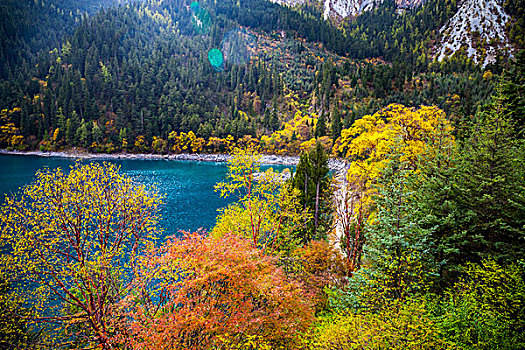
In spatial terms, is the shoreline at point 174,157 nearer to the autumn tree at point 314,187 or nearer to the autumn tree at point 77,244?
the autumn tree at point 314,187

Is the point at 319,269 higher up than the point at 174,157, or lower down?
lower down

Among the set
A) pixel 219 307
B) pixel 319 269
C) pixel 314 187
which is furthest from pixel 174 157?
pixel 219 307

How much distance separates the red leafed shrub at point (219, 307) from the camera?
10.1m

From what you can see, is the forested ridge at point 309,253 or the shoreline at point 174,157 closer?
the forested ridge at point 309,253

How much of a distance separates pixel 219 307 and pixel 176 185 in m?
60.8

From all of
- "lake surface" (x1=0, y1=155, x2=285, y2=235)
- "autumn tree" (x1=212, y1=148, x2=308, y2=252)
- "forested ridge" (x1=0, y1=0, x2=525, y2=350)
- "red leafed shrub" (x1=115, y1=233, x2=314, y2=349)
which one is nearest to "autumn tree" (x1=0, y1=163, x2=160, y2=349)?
"forested ridge" (x1=0, y1=0, x2=525, y2=350)

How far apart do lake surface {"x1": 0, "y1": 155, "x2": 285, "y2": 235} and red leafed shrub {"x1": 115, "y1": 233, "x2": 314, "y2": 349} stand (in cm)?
2617

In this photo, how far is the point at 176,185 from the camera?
68500 millimetres

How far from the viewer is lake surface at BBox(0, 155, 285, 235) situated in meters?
45.5

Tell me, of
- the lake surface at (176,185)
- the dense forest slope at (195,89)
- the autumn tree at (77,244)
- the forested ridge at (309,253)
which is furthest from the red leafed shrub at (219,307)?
the dense forest slope at (195,89)

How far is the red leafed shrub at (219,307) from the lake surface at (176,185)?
85.9 feet

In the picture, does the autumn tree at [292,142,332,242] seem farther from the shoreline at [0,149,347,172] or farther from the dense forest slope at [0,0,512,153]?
the shoreline at [0,149,347,172]

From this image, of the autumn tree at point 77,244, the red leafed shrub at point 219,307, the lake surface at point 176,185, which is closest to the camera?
the red leafed shrub at point 219,307

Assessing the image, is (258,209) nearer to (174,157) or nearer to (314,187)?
(314,187)
